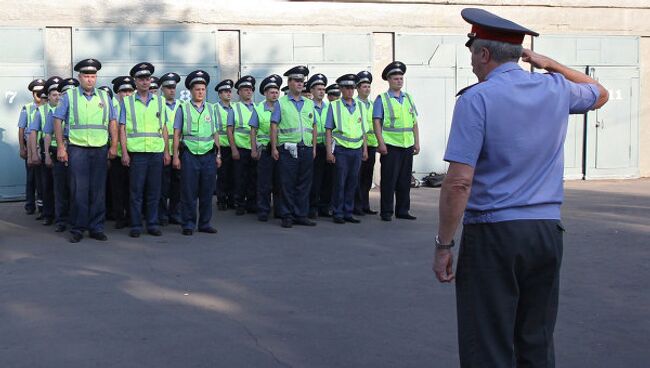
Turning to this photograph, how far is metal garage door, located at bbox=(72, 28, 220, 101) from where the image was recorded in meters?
16.1

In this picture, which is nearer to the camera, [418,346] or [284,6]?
[418,346]

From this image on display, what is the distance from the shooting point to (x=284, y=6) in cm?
1712

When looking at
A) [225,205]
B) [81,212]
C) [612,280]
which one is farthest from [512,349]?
[225,205]

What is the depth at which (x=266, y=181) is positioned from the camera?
13.1 m

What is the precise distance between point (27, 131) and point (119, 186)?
213cm

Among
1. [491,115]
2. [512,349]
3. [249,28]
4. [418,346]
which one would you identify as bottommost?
[418,346]

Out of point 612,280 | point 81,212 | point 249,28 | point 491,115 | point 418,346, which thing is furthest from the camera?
point 249,28

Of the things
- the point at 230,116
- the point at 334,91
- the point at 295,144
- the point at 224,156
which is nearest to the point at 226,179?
the point at 224,156

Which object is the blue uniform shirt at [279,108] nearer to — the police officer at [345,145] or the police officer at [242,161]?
the police officer at [345,145]

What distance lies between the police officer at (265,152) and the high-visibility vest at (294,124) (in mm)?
568

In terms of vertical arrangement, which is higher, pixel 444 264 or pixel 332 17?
pixel 332 17

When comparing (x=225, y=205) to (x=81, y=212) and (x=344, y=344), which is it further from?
(x=344, y=344)

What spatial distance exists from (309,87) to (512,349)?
9.58 metres

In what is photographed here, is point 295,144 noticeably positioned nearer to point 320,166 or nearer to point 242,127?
point 320,166
